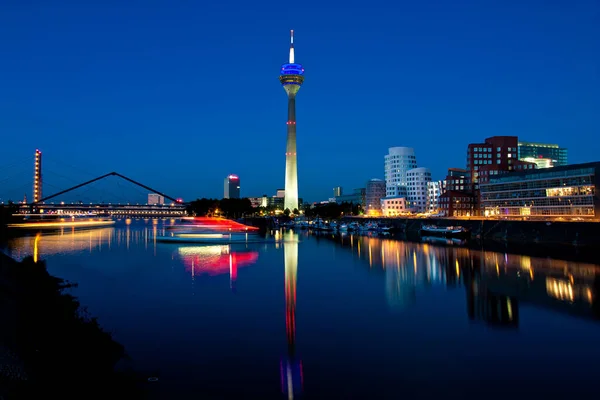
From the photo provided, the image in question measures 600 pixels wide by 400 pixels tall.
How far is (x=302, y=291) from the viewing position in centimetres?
2053

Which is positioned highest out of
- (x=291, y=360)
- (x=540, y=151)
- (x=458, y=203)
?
(x=540, y=151)

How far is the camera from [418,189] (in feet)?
384

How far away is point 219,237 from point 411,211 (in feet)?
222

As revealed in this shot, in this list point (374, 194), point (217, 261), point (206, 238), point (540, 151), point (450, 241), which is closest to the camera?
point (217, 261)

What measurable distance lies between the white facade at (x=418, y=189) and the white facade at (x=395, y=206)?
3072mm

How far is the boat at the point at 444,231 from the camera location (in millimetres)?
57334

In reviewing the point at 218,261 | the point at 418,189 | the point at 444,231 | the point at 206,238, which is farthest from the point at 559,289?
the point at 418,189

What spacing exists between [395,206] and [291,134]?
130 feet

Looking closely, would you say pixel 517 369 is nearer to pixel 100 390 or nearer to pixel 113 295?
pixel 100 390

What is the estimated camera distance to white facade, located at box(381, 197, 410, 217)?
113m

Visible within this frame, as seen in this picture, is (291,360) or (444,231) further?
(444,231)

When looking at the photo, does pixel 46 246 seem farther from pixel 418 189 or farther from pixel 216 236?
pixel 418 189

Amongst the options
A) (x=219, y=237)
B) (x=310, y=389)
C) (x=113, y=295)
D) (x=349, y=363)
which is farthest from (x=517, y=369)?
(x=219, y=237)

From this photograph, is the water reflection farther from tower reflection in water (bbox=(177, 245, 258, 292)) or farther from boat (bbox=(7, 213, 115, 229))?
boat (bbox=(7, 213, 115, 229))
